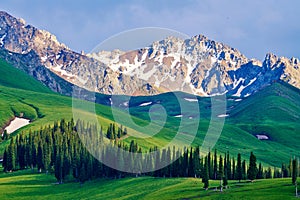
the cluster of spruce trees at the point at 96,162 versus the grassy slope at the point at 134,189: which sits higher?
the cluster of spruce trees at the point at 96,162

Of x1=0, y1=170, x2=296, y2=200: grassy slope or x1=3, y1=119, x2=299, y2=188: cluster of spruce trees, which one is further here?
x1=3, y1=119, x2=299, y2=188: cluster of spruce trees

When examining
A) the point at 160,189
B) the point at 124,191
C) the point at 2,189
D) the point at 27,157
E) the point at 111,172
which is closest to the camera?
the point at 160,189

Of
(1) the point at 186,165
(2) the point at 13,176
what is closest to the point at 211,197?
(1) the point at 186,165

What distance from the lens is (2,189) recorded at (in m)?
143

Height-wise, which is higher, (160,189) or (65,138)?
(65,138)

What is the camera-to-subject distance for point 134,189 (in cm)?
12962

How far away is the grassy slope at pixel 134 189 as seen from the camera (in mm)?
101500

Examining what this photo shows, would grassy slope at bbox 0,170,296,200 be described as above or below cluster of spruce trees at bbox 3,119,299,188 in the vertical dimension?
below

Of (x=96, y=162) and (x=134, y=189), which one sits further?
(x=96, y=162)

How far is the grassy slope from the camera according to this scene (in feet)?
333

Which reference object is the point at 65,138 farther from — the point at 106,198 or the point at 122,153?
the point at 106,198

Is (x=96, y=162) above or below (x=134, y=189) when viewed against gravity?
above

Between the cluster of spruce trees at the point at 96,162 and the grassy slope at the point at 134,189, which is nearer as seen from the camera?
the grassy slope at the point at 134,189

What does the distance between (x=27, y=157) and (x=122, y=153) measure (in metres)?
47.5
